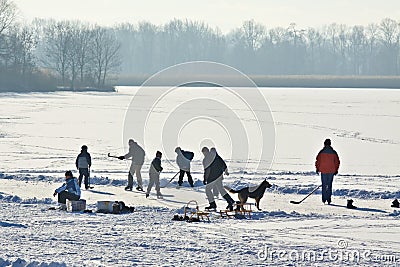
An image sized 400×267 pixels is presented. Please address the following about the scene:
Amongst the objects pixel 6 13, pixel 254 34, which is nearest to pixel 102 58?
pixel 6 13

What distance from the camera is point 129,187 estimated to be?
1842cm

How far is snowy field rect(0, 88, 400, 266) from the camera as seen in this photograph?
10203mm

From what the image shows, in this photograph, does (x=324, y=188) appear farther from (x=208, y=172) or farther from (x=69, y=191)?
(x=69, y=191)

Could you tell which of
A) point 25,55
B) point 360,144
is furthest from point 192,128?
point 25,55

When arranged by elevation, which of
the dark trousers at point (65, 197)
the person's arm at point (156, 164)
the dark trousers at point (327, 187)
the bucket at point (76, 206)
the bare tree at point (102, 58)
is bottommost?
Answer: the bucket at point (76, 206)

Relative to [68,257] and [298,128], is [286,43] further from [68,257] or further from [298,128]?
[68,257]

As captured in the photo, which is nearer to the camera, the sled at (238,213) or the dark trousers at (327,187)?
the sled at (238,213)

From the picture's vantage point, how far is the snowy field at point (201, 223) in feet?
33.5

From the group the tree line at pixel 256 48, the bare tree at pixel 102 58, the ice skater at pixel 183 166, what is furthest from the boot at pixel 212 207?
the tree line at pixel 256 48

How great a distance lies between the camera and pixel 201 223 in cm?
1322

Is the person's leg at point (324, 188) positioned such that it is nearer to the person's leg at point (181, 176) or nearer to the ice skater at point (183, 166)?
the ice skater at point (183, 166)

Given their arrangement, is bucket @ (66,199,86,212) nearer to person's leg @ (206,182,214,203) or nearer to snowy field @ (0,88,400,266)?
snowy field @ (0,88,400,266)

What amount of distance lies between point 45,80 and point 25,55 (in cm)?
1015

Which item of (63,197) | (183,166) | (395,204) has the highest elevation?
(183,166)
